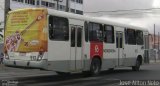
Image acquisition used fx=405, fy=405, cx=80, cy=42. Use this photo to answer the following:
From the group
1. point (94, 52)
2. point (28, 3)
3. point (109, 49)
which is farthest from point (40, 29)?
point (28, 3)

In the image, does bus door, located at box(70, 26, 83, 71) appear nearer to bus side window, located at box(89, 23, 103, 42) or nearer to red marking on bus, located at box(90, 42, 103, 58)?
bus side window, located at box(89, 23, 103, 42)

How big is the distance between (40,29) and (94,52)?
4748 mm

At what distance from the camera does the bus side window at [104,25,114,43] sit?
2262cm

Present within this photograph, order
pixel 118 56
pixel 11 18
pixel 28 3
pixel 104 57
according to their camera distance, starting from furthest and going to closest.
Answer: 1. pixel 28 3
2. pixel 118 56
3. pixel 104 57
4. pixel 11 18

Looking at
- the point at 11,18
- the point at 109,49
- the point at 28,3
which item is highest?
the point at 28,3

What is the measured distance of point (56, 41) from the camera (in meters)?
18.2

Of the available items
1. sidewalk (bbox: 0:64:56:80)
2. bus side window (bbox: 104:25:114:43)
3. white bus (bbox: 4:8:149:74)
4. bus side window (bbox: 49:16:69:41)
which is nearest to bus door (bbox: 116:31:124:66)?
bus side window (bbox: 104:25:114:43)

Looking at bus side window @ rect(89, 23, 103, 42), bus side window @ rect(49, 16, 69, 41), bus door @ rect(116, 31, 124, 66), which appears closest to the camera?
bus side window @ rect(49, 16, 69, 41)

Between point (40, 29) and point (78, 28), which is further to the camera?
point (78, 28)

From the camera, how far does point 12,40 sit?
18.5 metres

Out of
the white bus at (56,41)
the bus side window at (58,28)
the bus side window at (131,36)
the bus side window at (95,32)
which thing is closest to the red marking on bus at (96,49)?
the white bus at (56,41)

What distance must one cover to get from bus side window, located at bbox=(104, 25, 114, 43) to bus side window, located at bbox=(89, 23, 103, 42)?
52 cm

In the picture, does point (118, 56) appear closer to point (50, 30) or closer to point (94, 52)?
point (94, 52)

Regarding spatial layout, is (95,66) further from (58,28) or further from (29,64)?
(29,64)
